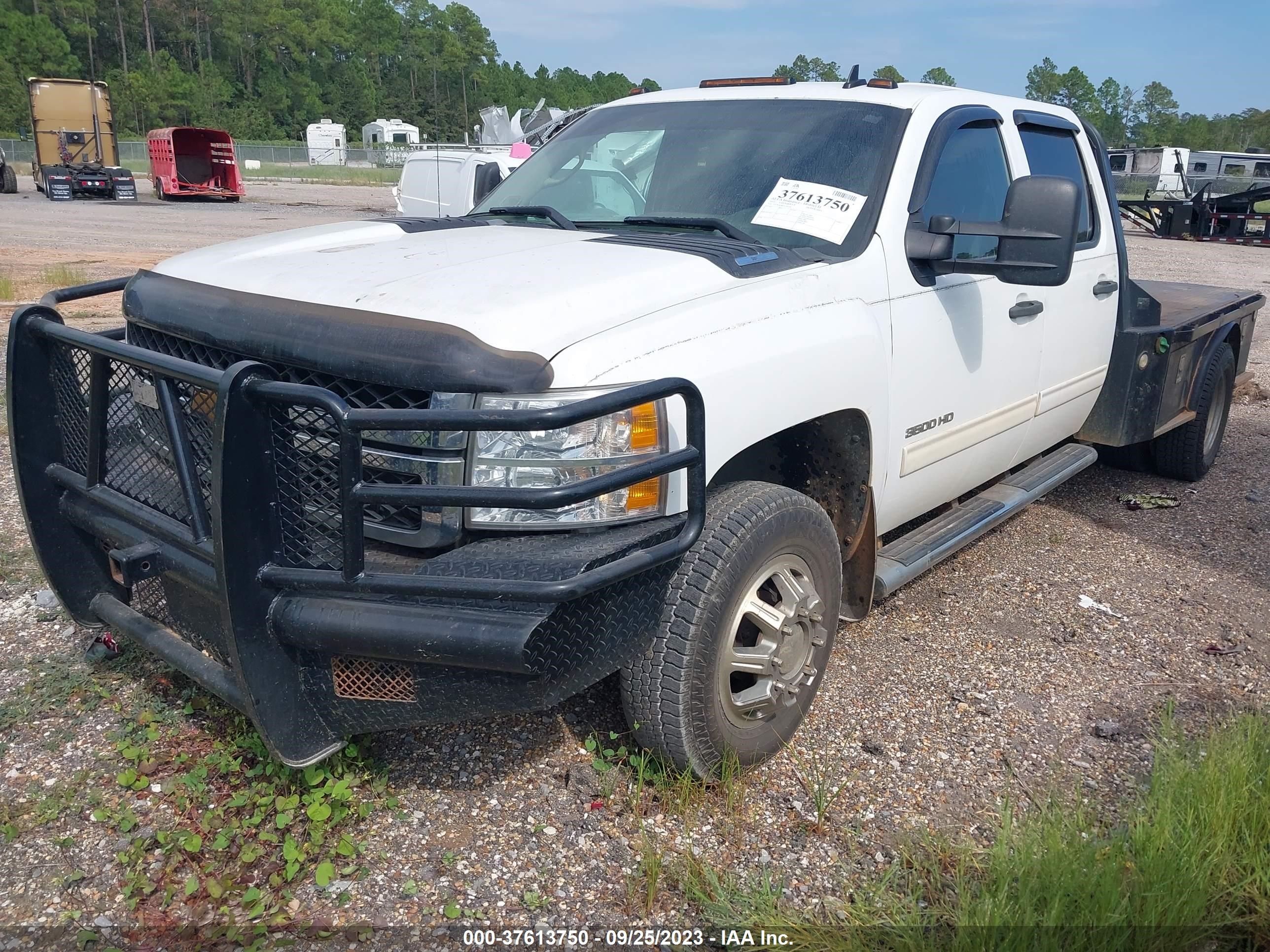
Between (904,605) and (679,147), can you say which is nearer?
(679,147)

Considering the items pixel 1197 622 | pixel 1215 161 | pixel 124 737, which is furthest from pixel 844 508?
pixel 1215 161

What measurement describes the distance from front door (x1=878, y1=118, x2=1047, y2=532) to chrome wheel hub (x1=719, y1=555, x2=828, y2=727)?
2.08 feet

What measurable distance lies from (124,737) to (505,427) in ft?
6.10

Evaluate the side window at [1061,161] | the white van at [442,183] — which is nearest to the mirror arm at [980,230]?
the side window at [1061,161]

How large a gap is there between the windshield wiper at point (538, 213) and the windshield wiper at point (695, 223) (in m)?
0.21

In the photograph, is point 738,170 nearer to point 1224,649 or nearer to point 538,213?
point 538,213

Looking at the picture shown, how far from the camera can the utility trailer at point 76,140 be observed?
32125 millimetres

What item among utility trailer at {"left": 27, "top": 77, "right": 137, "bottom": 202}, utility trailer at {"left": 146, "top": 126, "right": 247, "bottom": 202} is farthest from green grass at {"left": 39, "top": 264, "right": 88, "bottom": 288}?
utility trailer at {"left": 27, "top": 77, "right": 137, "bottom": 202}

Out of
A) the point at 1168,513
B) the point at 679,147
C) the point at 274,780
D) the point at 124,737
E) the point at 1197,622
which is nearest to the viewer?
the point at 274,780

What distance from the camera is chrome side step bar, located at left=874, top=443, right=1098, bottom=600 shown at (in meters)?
3.56

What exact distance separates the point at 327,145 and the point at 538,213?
2966 inches

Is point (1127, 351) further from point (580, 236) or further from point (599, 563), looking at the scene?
point (599, 563)

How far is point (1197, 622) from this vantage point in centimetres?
417

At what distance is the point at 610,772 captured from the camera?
299 centimetres
